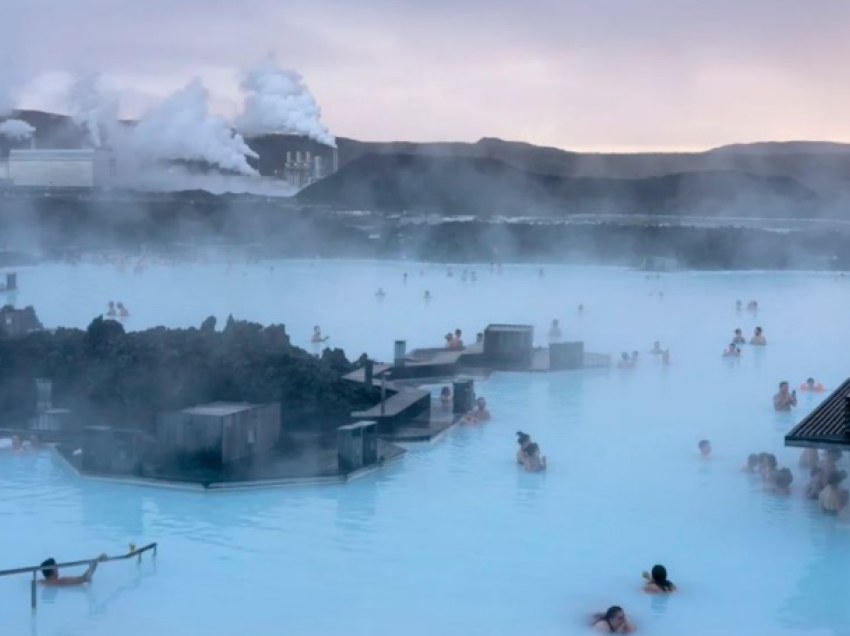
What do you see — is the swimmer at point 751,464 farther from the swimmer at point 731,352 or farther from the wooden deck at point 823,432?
the swimmer at point 731,352

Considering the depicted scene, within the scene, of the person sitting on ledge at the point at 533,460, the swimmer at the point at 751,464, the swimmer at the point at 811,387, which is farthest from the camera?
the swimmer at the point at 811,387

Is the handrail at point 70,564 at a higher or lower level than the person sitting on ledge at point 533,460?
lower

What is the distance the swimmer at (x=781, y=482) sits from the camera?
29.0 feet

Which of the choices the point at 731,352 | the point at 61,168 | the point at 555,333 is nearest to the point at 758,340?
the point at 731,352

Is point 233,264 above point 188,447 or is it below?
above

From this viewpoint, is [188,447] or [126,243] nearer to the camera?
[188,447]

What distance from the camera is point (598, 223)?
48.2 m

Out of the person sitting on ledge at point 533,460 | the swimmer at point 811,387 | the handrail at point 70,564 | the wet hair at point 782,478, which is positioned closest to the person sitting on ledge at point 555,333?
the swimmer at point 811,387

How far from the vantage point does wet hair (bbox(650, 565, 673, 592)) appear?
6.74m

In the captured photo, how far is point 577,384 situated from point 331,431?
4.81 m

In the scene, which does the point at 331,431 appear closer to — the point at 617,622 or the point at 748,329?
the point at 617,622

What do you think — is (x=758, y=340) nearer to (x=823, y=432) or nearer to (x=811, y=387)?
(x=811, y=387)

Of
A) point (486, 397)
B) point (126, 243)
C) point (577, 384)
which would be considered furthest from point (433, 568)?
point (126, 243)

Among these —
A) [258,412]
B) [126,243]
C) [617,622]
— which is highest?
[126,243]
